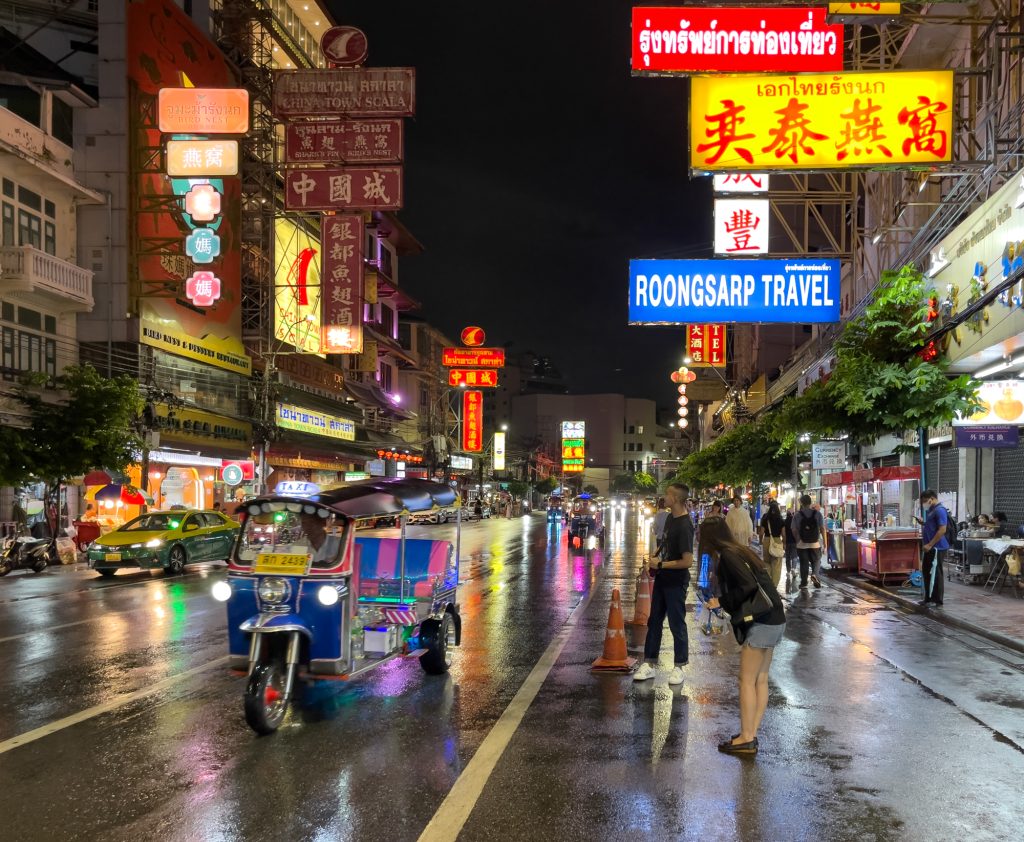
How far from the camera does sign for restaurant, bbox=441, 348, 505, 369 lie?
7781 cm

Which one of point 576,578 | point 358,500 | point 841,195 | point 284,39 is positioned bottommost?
point 576,578

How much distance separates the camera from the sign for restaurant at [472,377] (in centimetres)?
7794

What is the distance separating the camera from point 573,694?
8.75 metres

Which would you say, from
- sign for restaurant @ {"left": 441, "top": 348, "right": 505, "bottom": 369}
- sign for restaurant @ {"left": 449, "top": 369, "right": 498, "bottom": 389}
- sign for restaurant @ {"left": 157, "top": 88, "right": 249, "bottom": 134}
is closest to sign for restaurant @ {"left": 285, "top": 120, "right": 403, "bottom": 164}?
sign for restaurant @ {"left": 157, "top": 88, "right": 249, "bottom": 134}

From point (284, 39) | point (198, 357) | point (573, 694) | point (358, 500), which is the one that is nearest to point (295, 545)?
point (358, 500)

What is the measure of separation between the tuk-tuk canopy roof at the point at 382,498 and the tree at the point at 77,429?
15761 millimetres

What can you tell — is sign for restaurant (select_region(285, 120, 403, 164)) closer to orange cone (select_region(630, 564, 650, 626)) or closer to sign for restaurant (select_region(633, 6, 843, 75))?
sign for restaurant (select_region(633, 6, 843, 75))

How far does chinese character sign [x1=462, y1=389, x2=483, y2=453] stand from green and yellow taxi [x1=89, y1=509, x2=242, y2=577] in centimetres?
5204

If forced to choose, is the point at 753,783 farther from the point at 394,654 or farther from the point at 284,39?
the point at 284,39

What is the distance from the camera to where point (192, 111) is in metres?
31.1

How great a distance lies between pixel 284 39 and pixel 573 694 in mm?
43909

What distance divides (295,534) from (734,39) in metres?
10.3

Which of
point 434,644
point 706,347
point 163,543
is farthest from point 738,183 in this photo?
point 706,347

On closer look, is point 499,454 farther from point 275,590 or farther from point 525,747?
point 525,747
